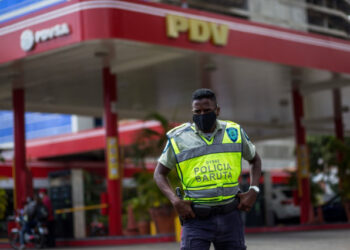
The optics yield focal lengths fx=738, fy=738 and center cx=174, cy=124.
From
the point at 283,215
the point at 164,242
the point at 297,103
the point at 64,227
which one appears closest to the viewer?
the point at 164,242

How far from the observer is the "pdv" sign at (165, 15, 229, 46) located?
50.4 feet

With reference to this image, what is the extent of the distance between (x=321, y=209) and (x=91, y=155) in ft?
51.7

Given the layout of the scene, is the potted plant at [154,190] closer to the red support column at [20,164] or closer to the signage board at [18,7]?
the red support column at [20,164]

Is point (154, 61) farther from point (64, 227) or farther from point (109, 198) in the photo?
point (64, 227)

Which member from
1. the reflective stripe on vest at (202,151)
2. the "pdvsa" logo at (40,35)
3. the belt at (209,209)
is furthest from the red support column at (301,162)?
the belt at (209,209)

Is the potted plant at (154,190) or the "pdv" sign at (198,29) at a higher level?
the "pdv" sign at (198,29)

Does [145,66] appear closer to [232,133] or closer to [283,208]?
[283,208]

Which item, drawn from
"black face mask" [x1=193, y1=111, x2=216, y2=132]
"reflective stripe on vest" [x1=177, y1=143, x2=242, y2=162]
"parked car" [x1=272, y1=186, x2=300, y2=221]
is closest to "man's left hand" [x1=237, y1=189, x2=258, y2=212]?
"reflective stripe on vest" [x1=177, y1=143, x2=242, y2=162]

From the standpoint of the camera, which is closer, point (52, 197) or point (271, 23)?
point (271, 23)

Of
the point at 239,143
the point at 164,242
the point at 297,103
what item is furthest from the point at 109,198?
the point at 239,143

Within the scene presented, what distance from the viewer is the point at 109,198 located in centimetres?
1678

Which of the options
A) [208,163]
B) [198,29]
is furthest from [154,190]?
[208,163]

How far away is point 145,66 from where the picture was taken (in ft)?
60.1

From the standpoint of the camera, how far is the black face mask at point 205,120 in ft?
16.0
